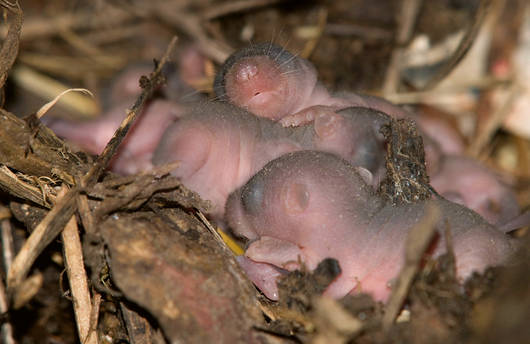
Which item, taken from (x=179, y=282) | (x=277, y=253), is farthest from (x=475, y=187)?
(x=179, y=282)

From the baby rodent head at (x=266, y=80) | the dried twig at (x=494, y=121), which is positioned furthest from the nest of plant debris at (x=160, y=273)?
the dried twig at (x=494, y=121)

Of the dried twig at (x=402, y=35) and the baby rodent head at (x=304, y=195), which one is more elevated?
the dried twig at (x=402, y=35)

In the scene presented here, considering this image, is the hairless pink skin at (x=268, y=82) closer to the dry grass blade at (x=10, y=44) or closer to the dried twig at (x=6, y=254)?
the dry grass blade at (x=10, y=44)

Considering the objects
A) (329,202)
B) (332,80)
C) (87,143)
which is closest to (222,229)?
(329,202)

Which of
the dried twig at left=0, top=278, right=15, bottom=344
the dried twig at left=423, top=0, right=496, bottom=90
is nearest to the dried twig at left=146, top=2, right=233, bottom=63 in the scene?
the dried twig at left=423, top=0, right=496, bottom=90

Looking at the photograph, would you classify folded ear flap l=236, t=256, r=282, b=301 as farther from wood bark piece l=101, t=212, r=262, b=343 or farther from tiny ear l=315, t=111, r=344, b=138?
tiny ear l=315, t=111, r=344, b=138

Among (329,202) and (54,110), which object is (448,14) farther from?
(54,110)

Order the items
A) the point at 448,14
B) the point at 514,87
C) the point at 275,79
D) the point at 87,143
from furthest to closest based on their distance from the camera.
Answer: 1. the point at 448,14
2. the point at 514,87
3. the point at 87,143
4. the point at 275,79
